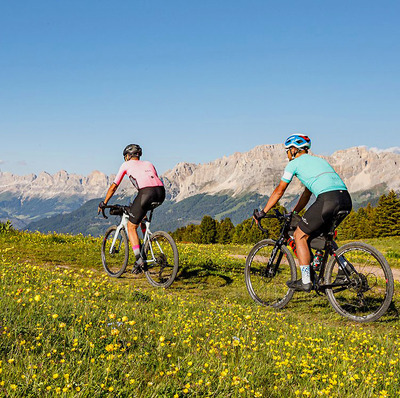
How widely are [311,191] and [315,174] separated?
0.45 metres

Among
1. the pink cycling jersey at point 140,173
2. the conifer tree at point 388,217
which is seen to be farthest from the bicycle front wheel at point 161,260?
the conifer tree at point 388,217

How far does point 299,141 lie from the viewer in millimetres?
8133

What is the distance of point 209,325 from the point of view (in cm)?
583

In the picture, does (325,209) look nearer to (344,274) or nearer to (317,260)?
(317,260)

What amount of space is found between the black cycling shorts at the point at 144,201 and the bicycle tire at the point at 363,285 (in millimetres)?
4873

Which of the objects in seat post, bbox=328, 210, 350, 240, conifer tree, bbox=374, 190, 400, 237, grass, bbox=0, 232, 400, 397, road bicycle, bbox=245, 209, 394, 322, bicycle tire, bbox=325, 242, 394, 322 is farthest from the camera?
conifer tree, bbox=374, 190, 400, 237

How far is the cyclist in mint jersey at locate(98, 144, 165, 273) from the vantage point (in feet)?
33.1

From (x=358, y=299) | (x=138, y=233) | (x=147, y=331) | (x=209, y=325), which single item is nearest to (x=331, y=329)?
(x=358, y=299)

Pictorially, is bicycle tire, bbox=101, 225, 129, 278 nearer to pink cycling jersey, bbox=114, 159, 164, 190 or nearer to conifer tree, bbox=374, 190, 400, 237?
pink cycling jersey, bbox=114, 159, 164, 190

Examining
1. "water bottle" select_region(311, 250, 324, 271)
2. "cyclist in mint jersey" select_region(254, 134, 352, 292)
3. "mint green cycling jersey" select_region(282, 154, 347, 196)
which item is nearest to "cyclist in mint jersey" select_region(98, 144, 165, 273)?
"cyclist in mint jersey" select_region(254, 134, 352, 292)

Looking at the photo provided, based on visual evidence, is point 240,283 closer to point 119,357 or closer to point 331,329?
point 331,329

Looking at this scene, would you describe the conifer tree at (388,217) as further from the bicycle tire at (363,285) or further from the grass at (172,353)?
the grass at (172,353)

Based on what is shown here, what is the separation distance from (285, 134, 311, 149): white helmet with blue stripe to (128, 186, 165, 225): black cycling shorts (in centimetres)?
382

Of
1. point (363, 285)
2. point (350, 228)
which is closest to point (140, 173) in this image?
point (363, 285)
